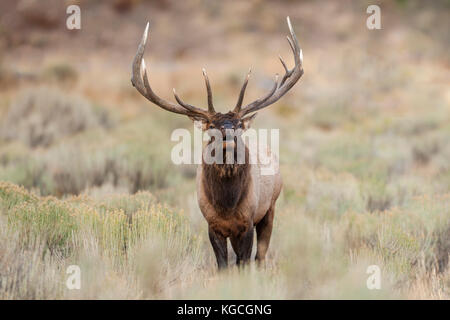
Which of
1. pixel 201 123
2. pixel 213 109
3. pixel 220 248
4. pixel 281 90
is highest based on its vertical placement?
pixel 281 90

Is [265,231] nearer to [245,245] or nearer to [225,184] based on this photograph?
[245,245]

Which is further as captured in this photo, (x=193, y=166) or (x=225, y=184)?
(x=193, y=166)

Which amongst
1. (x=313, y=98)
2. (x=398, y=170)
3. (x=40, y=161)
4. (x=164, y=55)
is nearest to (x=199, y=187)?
(x=40, y=161)

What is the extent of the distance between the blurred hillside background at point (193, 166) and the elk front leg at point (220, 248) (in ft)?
0.81

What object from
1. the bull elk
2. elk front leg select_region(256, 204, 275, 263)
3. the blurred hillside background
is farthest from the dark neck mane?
elk front leg select_region(256, 204, 275, 263)

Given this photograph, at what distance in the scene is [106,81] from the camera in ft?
74.9

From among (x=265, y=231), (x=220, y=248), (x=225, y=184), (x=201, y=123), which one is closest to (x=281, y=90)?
(x=201, y=123)

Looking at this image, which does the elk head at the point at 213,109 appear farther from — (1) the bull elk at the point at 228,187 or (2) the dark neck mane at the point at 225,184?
(2) the dark neck mane at the point at 225,184

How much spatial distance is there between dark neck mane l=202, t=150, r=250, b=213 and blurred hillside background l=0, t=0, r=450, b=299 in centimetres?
64

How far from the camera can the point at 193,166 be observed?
1168 cm

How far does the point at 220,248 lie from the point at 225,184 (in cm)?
69

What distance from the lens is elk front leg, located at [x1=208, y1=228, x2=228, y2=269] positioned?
16.7 ft

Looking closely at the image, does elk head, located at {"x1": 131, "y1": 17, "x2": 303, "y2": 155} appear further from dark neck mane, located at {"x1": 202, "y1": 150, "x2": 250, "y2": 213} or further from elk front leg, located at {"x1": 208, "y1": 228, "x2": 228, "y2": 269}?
elk front leg, located at {"x1": 208, "y1": 228, "x2": 228, "y2": 269}
